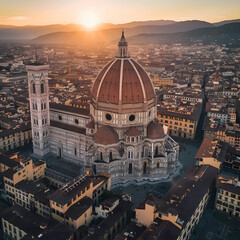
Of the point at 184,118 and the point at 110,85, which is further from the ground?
the point at 110,85

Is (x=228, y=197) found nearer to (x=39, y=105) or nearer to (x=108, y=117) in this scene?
(x=108, y=117)

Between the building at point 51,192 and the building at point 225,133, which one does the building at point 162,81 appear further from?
the building at point 51,192

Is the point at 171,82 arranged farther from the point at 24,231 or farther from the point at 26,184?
the point at 24,231

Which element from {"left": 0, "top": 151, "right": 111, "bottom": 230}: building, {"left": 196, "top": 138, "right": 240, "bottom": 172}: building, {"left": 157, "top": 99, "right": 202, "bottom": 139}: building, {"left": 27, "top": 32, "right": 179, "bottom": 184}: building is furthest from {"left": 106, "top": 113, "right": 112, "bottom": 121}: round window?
{"left": 157, "top": 99, "right": 202, "bottom": 139}: building

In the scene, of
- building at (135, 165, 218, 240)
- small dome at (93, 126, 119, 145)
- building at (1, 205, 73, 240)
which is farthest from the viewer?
small dome at (93, 126, 119, 145)

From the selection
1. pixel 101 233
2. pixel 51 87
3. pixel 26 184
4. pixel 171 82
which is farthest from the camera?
pixel 171 82

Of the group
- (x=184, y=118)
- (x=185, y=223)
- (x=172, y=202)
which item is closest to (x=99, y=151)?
(x=172, y=202)

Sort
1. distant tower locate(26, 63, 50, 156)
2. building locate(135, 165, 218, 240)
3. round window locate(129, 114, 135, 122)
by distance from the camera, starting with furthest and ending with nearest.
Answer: distant tower locate(26, 63, 50, 156), round window locate(129, 114, 135, 122), building locate(135, 165, 218, 240)

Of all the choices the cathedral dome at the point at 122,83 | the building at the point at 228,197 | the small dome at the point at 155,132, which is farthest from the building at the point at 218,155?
the cathedral dome at the point at 122,83

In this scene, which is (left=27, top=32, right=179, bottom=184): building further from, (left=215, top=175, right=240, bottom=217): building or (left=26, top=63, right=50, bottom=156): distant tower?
(left=215, top=175, right=240, bottom=217): building
